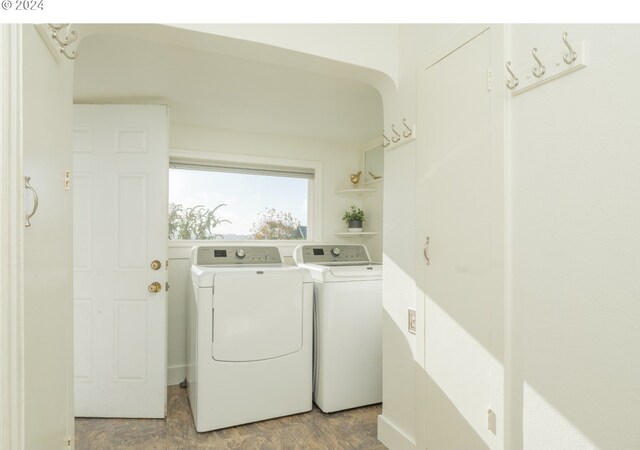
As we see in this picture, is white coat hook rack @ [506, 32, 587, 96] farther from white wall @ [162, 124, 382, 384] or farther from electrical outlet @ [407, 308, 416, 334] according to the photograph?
white wall @ [162, 124, 382, 384]

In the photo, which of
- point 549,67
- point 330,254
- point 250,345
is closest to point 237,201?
point 330,254

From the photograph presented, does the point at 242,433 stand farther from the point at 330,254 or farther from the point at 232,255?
the point at 330,254

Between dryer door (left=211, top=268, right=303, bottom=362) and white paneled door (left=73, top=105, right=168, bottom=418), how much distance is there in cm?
53

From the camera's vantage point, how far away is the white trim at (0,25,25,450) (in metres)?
0.80

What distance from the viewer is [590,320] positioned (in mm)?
1098

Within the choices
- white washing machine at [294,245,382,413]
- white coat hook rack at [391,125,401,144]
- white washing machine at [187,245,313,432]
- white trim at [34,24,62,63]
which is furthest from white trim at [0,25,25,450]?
white washing machine at [294,245,382,413]

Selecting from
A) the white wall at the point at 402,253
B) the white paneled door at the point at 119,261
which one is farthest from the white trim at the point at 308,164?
the white wall at the point at 402,253

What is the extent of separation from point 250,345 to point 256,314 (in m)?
0.19

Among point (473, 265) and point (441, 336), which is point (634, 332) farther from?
point (441, 336)

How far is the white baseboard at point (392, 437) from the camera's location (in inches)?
78.0

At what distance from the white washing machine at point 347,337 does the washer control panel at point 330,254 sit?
373 millimetres

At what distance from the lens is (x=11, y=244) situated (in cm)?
84

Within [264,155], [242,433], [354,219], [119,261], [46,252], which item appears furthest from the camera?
[354,219]
